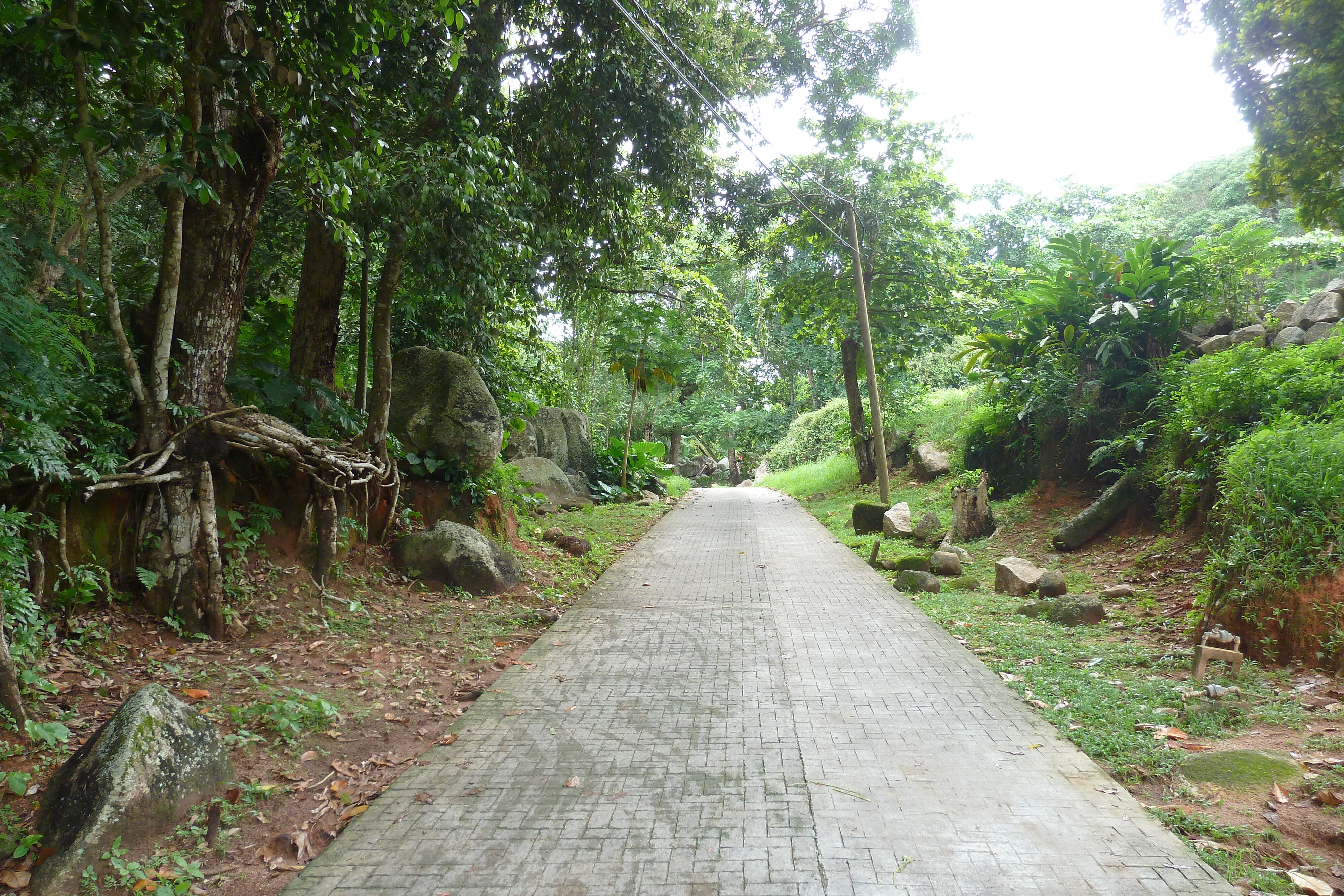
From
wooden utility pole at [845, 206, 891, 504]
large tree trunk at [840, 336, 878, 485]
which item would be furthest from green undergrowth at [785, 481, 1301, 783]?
large tree trunk at [840, 336, 878, 485]

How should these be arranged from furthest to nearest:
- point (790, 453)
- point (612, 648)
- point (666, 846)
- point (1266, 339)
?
point (790, 453)
point (1266, 339)
point (612, 648)
point (666, 846)

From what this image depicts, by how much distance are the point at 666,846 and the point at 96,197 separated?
15.6 feet

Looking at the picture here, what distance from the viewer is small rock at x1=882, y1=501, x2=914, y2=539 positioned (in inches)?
456

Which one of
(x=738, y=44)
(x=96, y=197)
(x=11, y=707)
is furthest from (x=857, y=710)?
(x=738, y=44)

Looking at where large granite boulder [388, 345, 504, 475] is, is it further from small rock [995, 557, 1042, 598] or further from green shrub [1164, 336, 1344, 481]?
green shrub [1164, 336, 1344, 481]

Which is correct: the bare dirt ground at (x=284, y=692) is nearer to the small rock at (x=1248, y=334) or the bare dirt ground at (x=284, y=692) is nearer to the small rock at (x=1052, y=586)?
the small rock at (x=1052, y=586)

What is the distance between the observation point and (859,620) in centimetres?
675

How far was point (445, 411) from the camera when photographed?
824 centimetres

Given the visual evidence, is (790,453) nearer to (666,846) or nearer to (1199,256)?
(1199,256)

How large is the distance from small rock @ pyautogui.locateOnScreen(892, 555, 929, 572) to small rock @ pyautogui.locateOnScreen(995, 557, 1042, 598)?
0.92 m

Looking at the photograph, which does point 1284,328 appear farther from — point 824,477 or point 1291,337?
point 824,477

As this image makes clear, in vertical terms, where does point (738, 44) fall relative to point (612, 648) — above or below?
above

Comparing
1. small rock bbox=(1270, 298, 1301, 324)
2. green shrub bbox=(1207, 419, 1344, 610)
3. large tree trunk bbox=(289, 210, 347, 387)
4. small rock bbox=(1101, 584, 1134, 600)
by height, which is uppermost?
small rock bbox=(1270, 298, 1301, 324)

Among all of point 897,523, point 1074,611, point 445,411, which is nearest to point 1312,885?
point 1074,611
